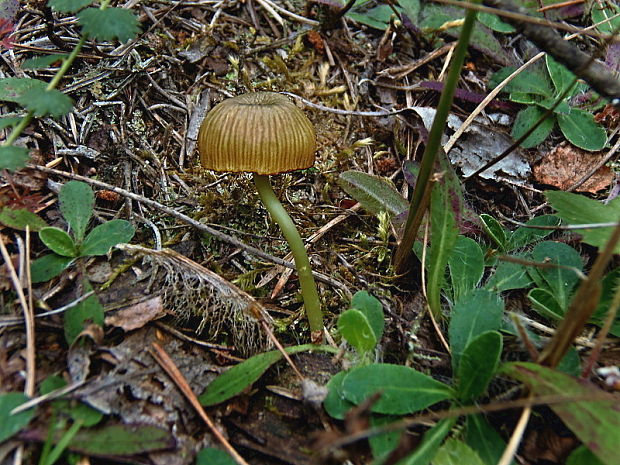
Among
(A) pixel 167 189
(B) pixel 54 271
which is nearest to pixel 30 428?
(B) pixel 54 271

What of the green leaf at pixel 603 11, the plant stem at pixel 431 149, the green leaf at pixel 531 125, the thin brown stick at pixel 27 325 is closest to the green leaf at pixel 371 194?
the plant stem at pixel 431 149

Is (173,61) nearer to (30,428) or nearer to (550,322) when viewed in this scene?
(30,428)

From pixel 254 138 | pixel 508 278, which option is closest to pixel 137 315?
pixel 254 138

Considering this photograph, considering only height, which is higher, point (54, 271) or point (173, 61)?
point (173, 61)

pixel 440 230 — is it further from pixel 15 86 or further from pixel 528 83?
pixel 15 86

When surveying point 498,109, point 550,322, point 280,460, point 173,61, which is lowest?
point 280,460

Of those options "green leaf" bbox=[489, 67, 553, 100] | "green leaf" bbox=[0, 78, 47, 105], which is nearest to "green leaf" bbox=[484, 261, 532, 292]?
"green leaf" bbox=[489, 67, 553, 100]

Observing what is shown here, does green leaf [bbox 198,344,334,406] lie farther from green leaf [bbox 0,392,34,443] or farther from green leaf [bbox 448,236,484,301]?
green leaf [bbox 448,236,484,301]
